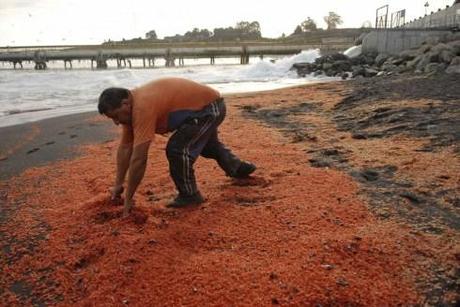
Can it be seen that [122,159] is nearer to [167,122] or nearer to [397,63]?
[167,122]

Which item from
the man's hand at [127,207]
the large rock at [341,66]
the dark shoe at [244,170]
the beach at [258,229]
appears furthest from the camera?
the large rock at [341,66]

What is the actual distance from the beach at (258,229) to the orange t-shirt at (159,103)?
0.81 metres

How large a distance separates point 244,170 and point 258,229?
1.33 meters

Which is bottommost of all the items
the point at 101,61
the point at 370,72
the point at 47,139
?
the point at 47,139

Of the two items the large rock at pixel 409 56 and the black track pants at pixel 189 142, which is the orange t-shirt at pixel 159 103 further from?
the large rock at pixel 409 56

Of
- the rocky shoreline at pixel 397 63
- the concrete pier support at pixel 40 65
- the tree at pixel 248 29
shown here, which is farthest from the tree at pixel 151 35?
the rocky shoreline at pixel 397 63

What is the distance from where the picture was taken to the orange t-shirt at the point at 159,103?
3.54 m

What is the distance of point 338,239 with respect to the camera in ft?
11.2

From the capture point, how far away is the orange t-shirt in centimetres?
354

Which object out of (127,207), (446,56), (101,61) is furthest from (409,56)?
(101,61)

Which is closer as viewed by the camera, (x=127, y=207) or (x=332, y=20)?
(x=127, y=207)

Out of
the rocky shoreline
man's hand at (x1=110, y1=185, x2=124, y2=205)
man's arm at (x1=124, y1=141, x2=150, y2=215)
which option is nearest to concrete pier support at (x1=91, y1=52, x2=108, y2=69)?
the rocky shoreline

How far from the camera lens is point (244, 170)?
494cm

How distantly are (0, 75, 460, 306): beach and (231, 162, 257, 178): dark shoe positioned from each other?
5.9 inches
